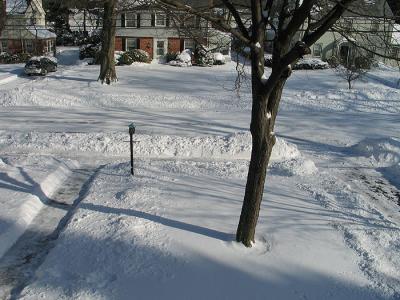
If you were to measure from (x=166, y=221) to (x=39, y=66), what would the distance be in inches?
1029

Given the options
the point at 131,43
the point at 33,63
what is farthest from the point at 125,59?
the point at 33,63

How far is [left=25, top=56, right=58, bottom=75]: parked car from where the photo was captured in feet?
101

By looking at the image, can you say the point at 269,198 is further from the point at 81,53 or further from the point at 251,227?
the point at 81,53

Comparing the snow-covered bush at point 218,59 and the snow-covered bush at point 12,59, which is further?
the snow-covered bush at point 12,59

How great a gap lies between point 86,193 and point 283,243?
456 cm

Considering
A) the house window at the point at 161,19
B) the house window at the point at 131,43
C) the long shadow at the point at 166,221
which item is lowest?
the long shadow at the point at 166,221

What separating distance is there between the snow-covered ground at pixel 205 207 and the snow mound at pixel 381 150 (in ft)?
0.13

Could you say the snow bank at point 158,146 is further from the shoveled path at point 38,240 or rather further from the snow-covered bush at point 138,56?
the snow-covered bush at point 138,56

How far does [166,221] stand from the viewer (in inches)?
324

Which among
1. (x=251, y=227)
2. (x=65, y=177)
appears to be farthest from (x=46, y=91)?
(x=251, y=227)

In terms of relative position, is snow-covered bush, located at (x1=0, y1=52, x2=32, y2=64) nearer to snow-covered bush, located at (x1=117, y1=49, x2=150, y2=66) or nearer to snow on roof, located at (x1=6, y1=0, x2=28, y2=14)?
snow on roof, located at (x1=6, y1=0, x2=28, y2=14)

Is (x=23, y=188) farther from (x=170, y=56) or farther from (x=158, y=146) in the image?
(x=170, y=56)

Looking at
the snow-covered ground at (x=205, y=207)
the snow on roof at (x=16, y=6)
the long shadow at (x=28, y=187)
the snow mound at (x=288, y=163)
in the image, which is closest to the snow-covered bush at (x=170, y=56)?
the snow on roof at (x=16, y=6)

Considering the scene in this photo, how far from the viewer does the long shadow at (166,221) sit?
25.5 feet
